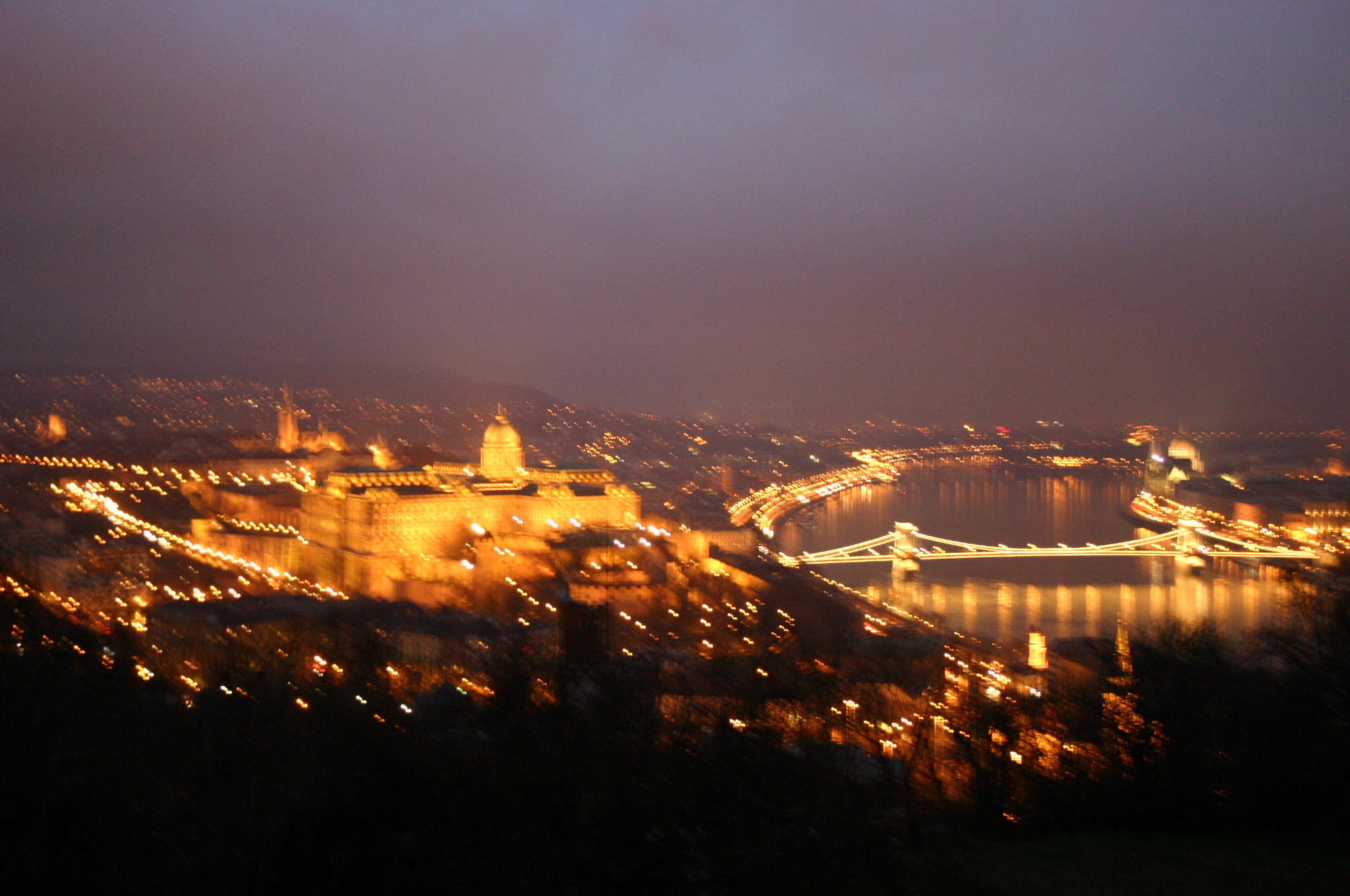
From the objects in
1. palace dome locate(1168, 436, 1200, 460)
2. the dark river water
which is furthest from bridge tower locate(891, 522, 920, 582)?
palace dome locate(1168, 436, 1200, 460)

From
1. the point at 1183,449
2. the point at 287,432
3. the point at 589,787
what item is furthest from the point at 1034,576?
the point at 1183,449

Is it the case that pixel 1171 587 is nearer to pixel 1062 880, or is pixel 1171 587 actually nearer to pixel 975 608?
pixel 975 608

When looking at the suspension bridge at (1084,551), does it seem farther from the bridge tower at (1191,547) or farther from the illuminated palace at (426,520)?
the illuminated palace at (426,520)

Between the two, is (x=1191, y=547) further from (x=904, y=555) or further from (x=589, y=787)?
(x=589, y=787)

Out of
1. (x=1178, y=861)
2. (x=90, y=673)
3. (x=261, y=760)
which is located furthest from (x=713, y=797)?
(x=90, y=673)

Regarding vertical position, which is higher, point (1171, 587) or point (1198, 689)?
point (1198, 689)

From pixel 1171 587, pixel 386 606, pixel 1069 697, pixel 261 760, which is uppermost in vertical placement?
pixel 261 760

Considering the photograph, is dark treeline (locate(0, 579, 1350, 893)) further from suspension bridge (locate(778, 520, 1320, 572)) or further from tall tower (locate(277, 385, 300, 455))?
tall tower (locate(277, 385, 300, 455))
